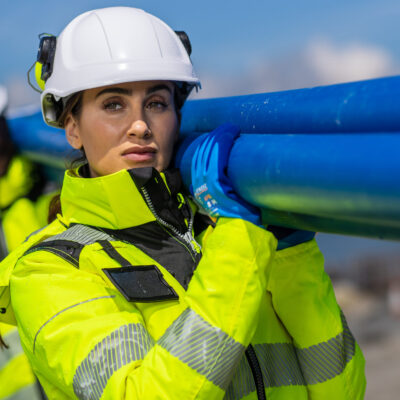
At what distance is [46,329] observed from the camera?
181cm

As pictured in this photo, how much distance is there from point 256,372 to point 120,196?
2.18 ft

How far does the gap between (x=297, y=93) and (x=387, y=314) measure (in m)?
16.5

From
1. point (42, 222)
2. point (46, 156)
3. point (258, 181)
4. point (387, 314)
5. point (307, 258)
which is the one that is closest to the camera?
point (258, 181)

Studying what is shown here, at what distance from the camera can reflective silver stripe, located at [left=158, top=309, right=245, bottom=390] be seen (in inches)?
65.6

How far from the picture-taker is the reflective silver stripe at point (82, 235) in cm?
204

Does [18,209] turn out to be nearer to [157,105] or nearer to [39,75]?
[39,75]

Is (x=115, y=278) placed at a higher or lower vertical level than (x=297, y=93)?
lower

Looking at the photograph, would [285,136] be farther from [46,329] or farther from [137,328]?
[46,329]

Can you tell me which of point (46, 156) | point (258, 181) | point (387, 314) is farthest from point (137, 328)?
point (387, 314)

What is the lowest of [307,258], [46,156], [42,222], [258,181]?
[42,222]

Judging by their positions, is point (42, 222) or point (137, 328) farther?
point (42, 222)

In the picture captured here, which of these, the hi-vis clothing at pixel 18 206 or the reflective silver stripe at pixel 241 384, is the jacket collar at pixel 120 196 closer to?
the reflective silver stripe at pixel 241 384

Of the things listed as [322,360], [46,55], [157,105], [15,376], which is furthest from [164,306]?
[15,376]

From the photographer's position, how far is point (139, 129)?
2.09 metres
